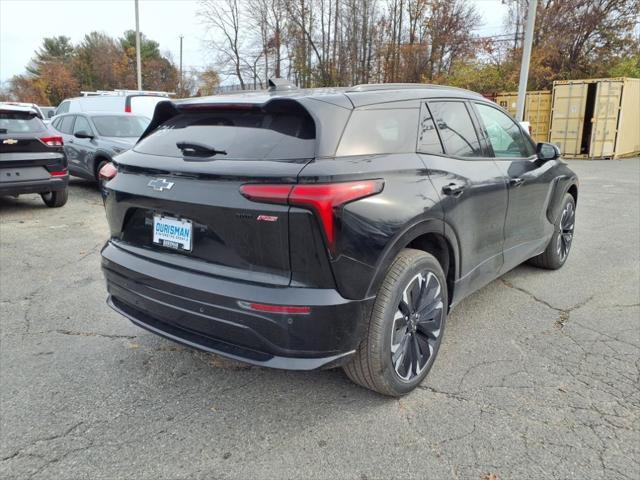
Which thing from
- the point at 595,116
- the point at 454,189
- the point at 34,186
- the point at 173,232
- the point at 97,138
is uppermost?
the point at 595,116

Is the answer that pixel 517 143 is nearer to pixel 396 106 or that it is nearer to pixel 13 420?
pixel 396 106

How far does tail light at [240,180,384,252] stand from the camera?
7.02 ft

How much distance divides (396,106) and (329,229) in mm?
1067

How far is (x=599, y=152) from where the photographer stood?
17203mm

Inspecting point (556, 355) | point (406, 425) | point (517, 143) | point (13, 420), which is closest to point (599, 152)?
point (517, 143)

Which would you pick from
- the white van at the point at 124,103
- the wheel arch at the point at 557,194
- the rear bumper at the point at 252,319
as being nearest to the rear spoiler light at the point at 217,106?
the rear bumper at the point at 252,319

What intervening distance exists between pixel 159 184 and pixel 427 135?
1588 millimetres

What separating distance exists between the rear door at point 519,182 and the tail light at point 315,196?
186 cm

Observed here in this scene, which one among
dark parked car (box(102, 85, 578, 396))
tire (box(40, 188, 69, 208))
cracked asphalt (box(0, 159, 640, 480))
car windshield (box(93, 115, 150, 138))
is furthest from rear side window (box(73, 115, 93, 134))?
dark parked car (box(102, 85, 578, 396))

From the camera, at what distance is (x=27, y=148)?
7.43 m

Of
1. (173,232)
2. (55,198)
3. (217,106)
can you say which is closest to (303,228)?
(173,232)

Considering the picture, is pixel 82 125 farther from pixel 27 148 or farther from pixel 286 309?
pixel 286 309

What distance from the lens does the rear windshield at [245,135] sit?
2.36 metres

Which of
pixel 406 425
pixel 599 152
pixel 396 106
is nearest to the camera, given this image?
pixel 406 425
